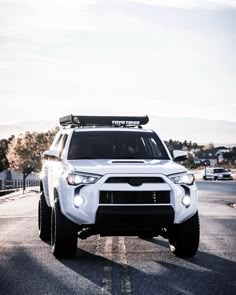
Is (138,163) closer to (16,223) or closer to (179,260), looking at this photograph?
(179,260)

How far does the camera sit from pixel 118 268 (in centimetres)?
870

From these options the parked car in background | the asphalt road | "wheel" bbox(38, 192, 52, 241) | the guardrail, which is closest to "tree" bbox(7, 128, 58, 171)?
the guardrail

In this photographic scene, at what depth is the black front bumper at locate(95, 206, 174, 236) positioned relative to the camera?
29.6 ft

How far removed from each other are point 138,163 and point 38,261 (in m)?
2.03

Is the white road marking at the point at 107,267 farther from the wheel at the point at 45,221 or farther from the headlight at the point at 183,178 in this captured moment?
the headlight at the point at 183,178

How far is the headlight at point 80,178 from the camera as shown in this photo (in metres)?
9.23

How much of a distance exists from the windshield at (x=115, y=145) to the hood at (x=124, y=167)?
2.14 feet

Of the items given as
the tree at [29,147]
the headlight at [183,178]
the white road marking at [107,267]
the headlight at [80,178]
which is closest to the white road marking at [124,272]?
the white road marking at [107,267]

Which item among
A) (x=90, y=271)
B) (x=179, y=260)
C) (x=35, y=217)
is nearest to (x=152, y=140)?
(x=179, y=260)

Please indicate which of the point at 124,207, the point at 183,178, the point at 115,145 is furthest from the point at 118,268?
the point at 115,145

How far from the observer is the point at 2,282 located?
7.76 meters

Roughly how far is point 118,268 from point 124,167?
1.47 metres

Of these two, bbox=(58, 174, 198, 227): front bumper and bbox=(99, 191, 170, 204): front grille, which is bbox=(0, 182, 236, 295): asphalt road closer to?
bbox=(58, 174, 198, 227): front bumper

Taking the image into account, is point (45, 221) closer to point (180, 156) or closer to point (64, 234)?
point (64, 234)
